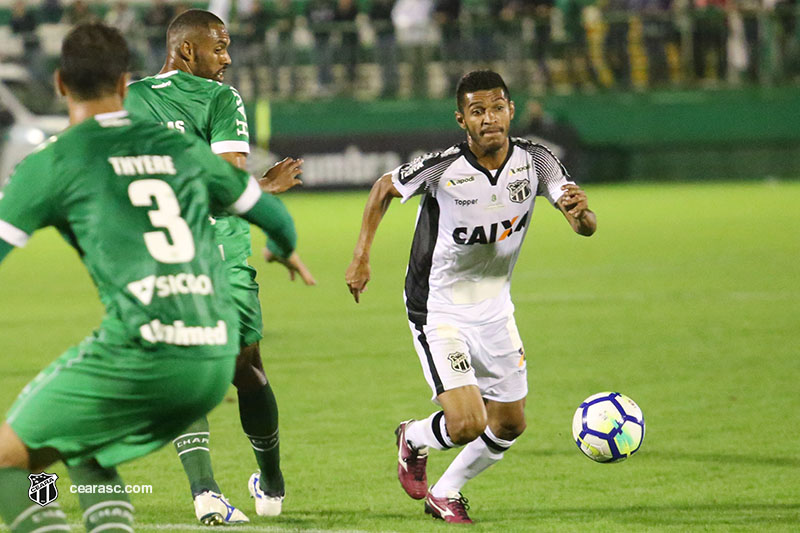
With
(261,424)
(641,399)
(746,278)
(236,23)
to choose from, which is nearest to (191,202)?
(261,424)

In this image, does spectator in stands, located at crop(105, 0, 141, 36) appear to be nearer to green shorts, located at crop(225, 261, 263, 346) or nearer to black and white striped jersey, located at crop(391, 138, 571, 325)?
black and white striped jersey, located at crop(391, 138, 571, 325)

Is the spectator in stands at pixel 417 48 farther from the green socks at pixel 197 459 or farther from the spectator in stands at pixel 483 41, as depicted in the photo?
the green socks at pixel 197 459

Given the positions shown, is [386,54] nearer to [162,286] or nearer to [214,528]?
[214,528]

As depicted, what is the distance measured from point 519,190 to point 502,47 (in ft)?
69.4

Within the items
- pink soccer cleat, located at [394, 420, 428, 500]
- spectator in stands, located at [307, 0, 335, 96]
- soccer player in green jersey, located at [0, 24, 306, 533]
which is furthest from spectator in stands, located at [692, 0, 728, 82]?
soccer player in green jersey, located at [0, 24, 306, 533]

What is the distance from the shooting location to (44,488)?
5.64m

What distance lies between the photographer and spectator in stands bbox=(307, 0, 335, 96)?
27.1 metres

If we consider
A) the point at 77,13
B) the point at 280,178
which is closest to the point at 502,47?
the point at 77,13

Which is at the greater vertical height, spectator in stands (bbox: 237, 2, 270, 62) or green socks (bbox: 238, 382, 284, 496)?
green socks (bbox: 238, 382, 284, 496)

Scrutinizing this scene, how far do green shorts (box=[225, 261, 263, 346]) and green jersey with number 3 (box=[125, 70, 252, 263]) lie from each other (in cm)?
5

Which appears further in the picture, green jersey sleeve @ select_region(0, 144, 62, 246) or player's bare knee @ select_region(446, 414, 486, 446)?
player's bare knee @ select_region(446, 414, 486, 446)

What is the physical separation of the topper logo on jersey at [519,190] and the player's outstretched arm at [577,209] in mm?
277

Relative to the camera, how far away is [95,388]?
3.60m

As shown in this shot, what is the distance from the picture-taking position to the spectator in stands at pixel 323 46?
27094 mm
